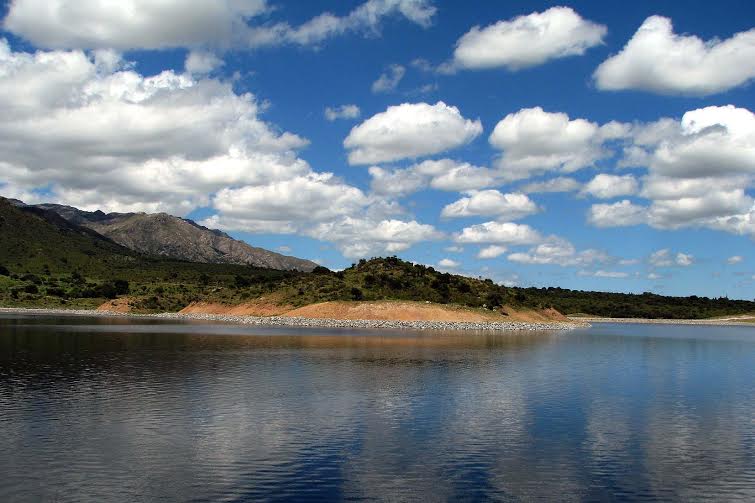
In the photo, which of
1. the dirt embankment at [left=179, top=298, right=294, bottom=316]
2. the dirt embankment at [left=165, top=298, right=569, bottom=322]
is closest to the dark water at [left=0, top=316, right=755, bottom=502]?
the dirt embankment at [left=165, top=298, right=569, bottom=322]

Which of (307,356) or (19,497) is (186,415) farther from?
(307,356)

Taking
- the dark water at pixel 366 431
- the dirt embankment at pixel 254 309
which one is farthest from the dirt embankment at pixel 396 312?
the dark water at pixel 366 431

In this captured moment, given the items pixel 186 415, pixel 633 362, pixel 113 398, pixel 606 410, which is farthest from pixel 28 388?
pixel 633 362

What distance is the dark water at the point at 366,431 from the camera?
25.2 m

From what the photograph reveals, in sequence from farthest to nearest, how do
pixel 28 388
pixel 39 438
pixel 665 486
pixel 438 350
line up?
pixel 438 350
pixel 28 388
pixel 39 438
pixel 665 486

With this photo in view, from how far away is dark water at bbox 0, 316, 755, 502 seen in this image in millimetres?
25203

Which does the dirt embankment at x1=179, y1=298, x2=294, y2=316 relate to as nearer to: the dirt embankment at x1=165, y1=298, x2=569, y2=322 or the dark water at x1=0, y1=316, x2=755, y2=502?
the dirt embankment at x1=165, y1=298, x2=569, y2=322

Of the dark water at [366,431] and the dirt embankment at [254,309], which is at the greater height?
the dirt embankment at [254,309]

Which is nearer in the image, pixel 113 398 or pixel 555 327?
pixel 113 398

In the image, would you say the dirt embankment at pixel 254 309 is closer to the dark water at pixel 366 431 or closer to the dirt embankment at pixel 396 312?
the dirt embankment at pixel 396 312

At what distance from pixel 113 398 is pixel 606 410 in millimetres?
32132

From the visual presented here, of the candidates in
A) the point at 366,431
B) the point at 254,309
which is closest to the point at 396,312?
the point at 254,309

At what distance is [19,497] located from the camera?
23078 mm

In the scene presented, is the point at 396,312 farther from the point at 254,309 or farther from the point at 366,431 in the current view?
the point at 366,431
